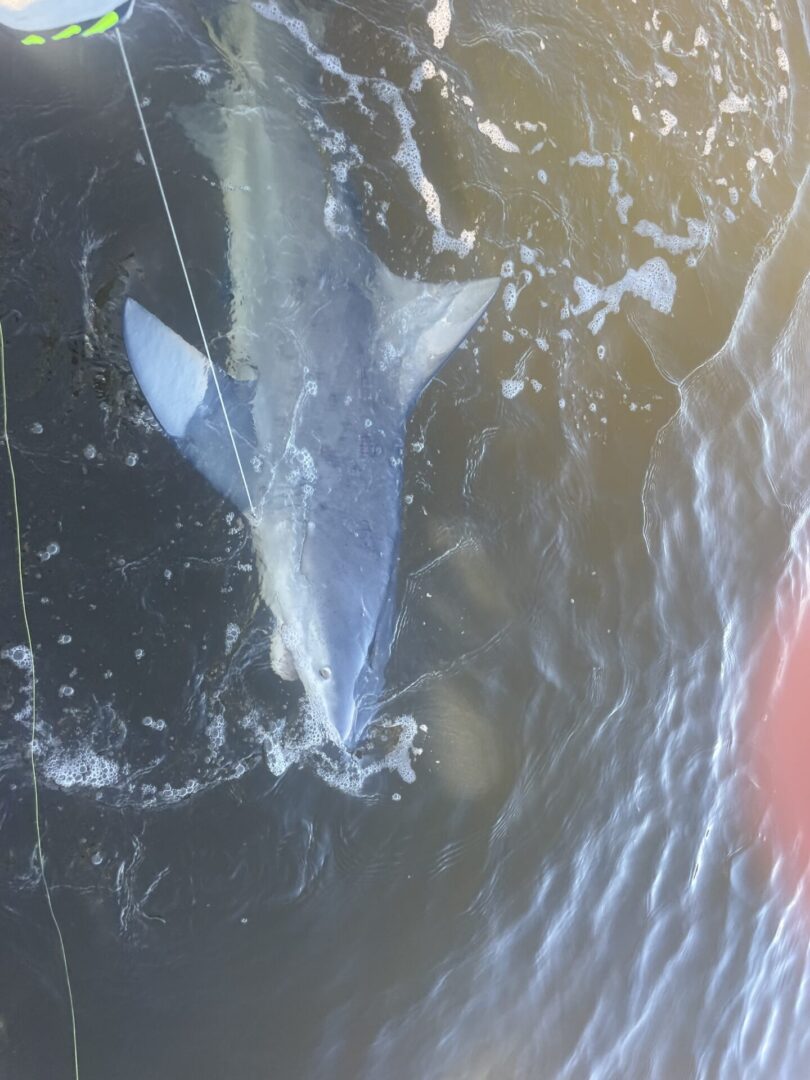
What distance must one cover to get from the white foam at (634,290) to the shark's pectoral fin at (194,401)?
6.76 feet

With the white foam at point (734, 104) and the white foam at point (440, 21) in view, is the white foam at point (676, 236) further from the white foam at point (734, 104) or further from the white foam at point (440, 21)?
the white foam at point (440, 21)

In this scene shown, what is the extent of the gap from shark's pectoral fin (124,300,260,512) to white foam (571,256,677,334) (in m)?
2.06

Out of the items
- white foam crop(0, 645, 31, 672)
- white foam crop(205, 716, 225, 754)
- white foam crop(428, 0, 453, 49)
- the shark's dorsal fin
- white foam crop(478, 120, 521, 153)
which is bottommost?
white foam crop(205, 716, 225, 754)

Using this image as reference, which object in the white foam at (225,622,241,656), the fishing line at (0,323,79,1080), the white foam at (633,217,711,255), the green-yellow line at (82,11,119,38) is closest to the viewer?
the green-yellow line at (82,11,119,38)

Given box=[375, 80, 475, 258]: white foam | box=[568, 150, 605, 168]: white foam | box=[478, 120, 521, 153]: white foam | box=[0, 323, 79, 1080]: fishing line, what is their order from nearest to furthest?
1. box=[0, 323, 79, 1080]: fishing line
2. box=[375, 80, 475, 258]: white foam
3. box=[478, 120, 521, 153]: white foam
4. box=[568, 150, 605, 168]: white foam

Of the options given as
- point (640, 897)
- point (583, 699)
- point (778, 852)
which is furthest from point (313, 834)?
point (778, 852)

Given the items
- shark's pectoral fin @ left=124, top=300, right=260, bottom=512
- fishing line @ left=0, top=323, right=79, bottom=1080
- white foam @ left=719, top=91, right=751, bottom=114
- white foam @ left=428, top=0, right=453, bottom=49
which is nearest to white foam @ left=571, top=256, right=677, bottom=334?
white foam @ left=719, top=91, right=751, bottom=114

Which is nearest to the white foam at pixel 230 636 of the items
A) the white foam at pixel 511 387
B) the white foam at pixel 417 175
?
the white foam at pixel 511 387

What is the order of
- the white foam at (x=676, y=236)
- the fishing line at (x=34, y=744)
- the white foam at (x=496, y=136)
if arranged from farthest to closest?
the white foam at (x=676, y=236) → the white foam at (x=496, y=136) → the fishing line at (x=34, y=744)

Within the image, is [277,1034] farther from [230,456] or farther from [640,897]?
[230,456]

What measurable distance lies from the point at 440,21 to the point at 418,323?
168 centimetres

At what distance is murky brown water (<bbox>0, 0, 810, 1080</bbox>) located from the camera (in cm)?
369

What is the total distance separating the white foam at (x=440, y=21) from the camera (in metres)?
4.24

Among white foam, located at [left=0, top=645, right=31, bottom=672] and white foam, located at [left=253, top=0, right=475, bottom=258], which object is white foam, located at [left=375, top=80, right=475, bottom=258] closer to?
white foam, located at [left=253, top=0, right=475, bottom=258]
